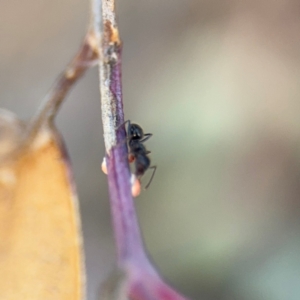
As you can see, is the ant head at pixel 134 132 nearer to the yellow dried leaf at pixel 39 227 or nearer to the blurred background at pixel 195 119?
the yellow dried leaf at pixel 39 227

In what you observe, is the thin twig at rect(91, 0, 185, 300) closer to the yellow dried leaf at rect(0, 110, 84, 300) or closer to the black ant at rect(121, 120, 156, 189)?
the yellow dried leaf at rect(0, 110, 84, 300)

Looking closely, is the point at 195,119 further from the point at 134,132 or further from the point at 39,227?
the point at 39,227

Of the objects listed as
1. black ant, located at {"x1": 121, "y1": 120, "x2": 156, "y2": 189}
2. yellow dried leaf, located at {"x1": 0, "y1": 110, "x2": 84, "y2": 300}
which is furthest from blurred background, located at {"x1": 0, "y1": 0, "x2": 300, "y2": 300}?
yellow dried leaf, located at {"x1": 0, "y1": 110, "x2": 84, "y2": 300}

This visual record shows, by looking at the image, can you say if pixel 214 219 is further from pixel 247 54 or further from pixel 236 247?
pixel 247 54

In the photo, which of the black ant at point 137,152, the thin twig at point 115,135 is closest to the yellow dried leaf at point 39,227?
the thin twig at point 115,135

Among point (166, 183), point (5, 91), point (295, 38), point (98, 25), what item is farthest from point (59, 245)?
point (295, 38)
